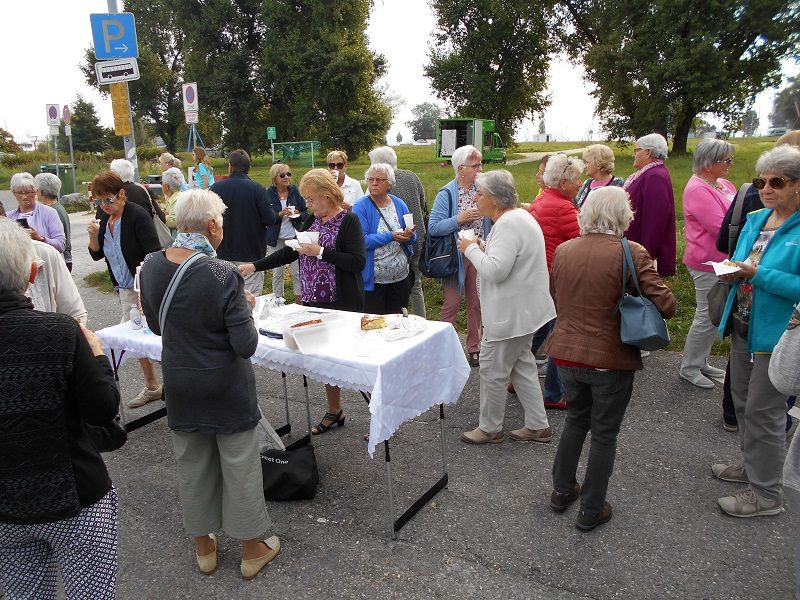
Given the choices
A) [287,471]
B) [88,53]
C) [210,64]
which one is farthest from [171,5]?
[287,471]

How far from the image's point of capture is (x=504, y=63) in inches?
1559

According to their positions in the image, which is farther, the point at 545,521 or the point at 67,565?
the point at 545,521

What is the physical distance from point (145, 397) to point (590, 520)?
3696mm

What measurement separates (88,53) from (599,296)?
51.8 meters

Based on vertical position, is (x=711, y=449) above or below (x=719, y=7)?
below

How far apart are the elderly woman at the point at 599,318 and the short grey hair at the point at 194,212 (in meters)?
1.74

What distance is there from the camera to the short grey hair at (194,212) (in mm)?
2590

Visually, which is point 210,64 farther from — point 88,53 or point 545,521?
point 545,521

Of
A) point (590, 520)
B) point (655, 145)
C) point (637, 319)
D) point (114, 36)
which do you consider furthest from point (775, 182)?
point (114, 36)

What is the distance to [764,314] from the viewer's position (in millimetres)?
3021

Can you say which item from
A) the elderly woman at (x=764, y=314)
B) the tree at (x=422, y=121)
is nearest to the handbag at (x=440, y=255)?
the elderly woman at (x=764, y=314)

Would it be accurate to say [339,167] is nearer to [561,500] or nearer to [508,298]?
[508,298]

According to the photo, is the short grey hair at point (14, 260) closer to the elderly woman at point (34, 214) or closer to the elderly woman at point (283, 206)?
the elderly woman at point (34, 214)

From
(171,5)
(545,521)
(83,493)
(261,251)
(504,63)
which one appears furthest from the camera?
(504,63)
